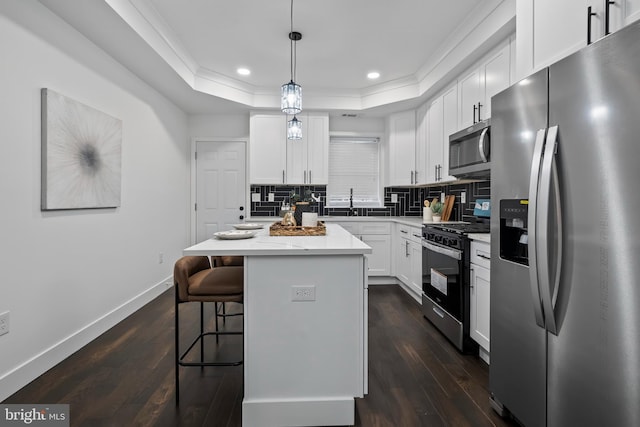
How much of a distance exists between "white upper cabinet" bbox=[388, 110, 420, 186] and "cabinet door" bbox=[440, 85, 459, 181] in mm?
833

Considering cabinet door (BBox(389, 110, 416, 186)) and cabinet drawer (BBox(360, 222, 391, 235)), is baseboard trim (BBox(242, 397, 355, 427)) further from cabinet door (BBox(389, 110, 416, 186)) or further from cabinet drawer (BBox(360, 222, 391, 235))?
cabinet door (BBox(389, 110, 416, 186))

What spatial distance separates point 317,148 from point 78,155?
9.84ft

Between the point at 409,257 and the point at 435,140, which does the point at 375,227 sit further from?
the point at 435,140

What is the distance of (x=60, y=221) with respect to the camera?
2463 mm

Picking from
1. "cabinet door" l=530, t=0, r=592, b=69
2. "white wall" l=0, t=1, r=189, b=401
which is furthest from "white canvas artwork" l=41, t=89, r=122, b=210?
"cabinet door" l=530, t=0, r=592, b=69

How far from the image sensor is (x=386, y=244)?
4.62 m

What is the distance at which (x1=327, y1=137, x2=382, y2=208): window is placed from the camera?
17.2 feet

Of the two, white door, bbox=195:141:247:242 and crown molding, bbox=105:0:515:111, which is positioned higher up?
crown molding, bbox=105:0:515:111

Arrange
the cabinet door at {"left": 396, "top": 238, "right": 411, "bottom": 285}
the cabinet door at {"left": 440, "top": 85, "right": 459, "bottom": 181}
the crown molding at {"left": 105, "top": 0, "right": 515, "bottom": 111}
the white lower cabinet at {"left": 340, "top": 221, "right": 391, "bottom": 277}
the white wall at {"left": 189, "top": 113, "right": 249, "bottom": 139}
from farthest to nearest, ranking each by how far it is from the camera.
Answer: the white wall at {"left": 189, "top": 113, "right": 249, "bottom": 139} → the white lower cabinet at {"left": 340, "top": 221, "right": 391, "bottom": 277} → the cabinet door at {"left": 396, "top": 238, "right": 411, "bottom": 285} → the cabinet door at {"left": 440, "top": 85, "right": 459, "bottom": 181} → the crown molding at {"left": 105, "top": 0, "right": 515, "bottom": 111}

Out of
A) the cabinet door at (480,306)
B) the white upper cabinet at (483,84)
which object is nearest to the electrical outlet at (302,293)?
the cabinet door at (480,306)

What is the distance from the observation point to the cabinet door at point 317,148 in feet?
16.1

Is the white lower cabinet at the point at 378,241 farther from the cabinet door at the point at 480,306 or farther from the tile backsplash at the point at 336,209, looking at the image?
the cabinet door at the point at 480,306

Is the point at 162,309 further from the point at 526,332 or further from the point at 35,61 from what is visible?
the point at 526,332

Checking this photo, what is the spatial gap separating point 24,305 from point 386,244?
374cm
